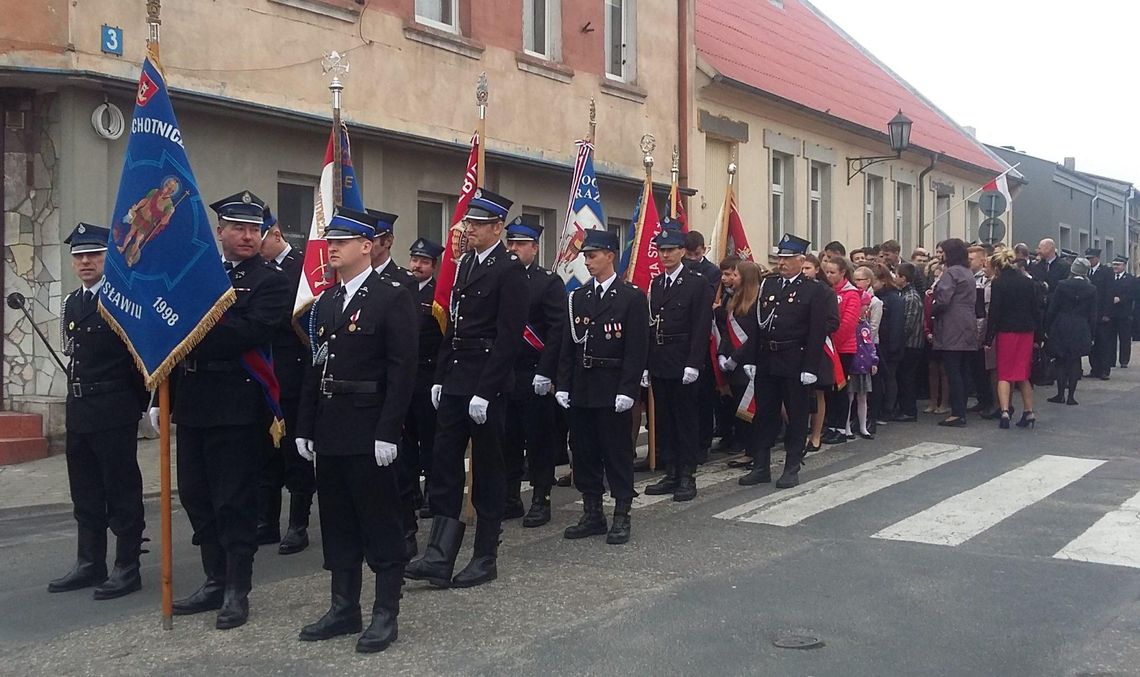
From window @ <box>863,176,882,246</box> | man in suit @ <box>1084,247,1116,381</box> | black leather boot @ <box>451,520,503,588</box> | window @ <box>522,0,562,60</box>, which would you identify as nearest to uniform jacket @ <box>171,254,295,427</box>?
black leather boot @ <box>451,520,503,588</box>

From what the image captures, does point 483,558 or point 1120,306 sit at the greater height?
point 1120,306

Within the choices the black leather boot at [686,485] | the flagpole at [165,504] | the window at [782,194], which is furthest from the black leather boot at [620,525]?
the window at [782,194]

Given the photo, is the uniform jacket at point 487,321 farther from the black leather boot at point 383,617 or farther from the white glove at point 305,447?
the black leather boot at point 383,617

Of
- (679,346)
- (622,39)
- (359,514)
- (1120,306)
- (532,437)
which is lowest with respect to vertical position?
(359,514)

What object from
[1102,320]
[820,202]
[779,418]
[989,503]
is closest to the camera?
[989,503]

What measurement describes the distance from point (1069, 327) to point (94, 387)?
1290 cm

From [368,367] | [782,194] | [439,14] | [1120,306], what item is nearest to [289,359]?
[368,367]

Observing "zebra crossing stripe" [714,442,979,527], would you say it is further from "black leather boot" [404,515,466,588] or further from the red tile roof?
the red tile roof

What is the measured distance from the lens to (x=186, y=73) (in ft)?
40.9

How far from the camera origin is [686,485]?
9328 millimetres

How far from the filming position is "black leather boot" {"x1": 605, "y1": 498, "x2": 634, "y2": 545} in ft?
25.4

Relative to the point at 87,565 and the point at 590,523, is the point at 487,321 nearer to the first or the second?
the point at 590,523

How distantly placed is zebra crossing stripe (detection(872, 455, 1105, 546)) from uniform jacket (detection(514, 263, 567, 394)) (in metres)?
2.46

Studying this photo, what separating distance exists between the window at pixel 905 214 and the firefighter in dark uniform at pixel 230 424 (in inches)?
1023
